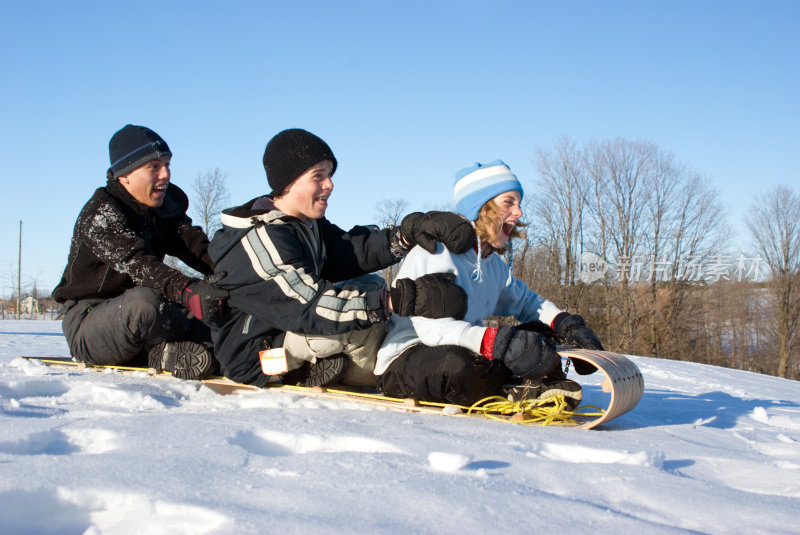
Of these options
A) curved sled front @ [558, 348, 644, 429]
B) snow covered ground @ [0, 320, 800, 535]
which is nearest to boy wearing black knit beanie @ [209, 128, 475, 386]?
snow covered ground @ [0, 320, 800, 535]

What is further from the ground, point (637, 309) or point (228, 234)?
point (637, 309)

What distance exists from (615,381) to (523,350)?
1.31ft

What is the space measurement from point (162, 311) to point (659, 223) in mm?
27398

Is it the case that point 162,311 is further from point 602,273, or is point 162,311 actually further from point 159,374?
point 602,273

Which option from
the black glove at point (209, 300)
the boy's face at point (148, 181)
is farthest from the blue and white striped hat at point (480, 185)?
the boy's face at point (148, 181)

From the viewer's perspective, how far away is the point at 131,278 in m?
3.74

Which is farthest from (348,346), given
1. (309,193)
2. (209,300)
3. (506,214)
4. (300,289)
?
(506,214)

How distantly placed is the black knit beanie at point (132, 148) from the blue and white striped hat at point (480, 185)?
181 cm

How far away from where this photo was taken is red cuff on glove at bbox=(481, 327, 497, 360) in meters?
2.68

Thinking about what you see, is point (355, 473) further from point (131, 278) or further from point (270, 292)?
point (131, 278)

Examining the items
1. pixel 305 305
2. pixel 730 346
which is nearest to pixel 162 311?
pixel 305 305

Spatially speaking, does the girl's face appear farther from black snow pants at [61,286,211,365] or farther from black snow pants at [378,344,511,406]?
black snow pants at [61,286,211,365]

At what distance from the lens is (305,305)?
280cm

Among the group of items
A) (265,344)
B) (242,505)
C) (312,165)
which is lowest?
(242,505)
